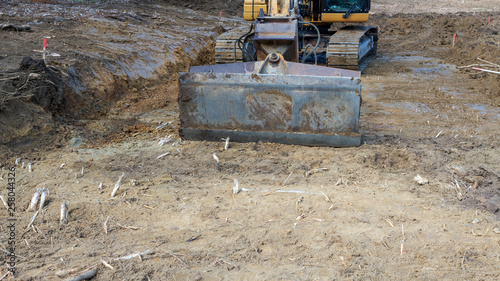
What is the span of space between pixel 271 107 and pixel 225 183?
54.9 inches

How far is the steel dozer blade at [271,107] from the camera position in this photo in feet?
18.0

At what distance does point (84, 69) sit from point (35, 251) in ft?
16.4

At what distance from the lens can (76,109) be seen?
7.11m

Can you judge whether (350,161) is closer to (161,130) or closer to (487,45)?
(161,130)

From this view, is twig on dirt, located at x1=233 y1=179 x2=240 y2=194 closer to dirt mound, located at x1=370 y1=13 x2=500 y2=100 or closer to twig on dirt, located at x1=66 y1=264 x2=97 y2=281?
twig on dirt, located at x1=66 y1=264 x2=97 y2=281

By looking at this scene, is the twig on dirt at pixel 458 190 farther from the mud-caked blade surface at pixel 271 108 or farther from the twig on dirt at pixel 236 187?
the twig on dirt at pixel 236 187

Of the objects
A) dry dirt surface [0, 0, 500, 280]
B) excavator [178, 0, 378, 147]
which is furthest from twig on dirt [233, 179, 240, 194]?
excavator [178, 0, 378, 147]

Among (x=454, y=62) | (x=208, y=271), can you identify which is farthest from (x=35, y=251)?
(x=454, y=62)

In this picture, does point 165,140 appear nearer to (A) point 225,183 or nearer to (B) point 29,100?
(A) point 225,183

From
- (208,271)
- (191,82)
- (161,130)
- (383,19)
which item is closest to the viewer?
(208,271)

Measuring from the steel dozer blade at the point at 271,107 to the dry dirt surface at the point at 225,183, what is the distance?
180 millimetres

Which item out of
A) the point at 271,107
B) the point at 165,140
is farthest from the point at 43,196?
the point at 271,107

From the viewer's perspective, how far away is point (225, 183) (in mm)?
4676

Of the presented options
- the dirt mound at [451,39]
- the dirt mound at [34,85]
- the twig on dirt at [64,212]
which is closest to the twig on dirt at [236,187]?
the twig on dirt at [64,212]
